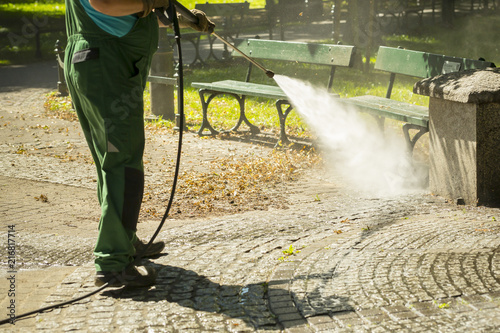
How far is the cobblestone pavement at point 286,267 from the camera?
145 inches

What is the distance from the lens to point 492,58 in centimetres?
1627

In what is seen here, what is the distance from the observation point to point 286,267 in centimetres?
450

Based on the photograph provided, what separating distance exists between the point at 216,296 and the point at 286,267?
64cm

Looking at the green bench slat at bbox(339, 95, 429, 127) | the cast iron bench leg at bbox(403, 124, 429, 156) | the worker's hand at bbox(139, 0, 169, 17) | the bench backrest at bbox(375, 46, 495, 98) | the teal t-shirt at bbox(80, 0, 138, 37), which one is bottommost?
the cast iron bench leg at bbox(403, 124, 429, 156)

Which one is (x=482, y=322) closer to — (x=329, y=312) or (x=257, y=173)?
(x=329, y=312)

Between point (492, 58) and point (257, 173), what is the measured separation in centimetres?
1090

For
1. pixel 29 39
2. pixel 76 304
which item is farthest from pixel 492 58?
pixel 76 304

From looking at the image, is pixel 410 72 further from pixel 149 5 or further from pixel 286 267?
pixel 149 5

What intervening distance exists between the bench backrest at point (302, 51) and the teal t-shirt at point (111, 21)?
5.10 meters

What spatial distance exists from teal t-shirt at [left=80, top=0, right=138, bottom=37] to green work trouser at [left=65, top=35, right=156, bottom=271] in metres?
0.07

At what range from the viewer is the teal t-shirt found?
13.0 feet

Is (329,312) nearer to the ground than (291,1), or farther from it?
nearer to the ground

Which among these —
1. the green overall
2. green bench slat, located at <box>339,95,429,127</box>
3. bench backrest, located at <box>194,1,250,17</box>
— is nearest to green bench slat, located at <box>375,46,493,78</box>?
green bench slat, located at <box>339,95,429,127</box>

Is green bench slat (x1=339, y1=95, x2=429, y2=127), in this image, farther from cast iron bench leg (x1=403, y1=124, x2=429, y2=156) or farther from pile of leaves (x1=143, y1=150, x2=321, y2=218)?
pile of leaves (x1=143, y1=150, x2=321, y2=218)
